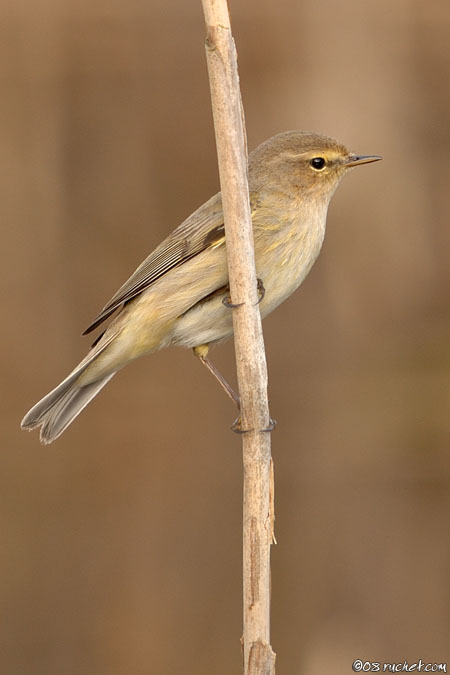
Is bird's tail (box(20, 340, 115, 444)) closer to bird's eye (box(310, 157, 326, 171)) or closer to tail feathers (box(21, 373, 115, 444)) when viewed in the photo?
tail feathers (box(21, 373, 115, 444))

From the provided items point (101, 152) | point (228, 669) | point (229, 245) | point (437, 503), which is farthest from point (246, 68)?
point (228, 669)

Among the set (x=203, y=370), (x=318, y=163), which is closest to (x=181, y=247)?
(x=318, y=163)

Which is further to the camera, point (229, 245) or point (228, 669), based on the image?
point (228, 669)

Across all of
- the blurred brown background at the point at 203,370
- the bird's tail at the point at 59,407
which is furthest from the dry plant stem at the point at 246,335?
the blurred brown background at the point at 203,370

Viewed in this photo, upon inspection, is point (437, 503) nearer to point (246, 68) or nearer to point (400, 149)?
point (400, 149)

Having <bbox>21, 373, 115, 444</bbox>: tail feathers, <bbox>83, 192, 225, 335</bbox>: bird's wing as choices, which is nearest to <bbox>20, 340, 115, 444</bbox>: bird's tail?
<bbox>21, 373, 115, 444</bbox>: tail feathers

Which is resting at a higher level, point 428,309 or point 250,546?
point 428,309

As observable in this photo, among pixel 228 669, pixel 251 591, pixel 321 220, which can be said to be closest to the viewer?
pixel 251 591

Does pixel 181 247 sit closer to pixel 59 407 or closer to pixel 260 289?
pixel 260 289
